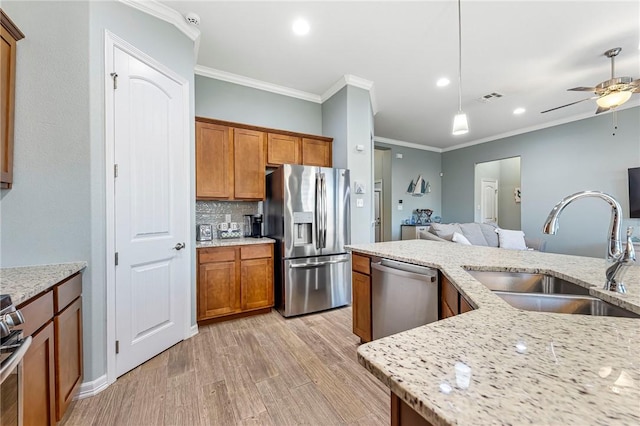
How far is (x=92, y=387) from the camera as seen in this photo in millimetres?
1700

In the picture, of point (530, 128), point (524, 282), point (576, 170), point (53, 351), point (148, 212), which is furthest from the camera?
point (530, 128)

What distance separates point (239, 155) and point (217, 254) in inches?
47.5

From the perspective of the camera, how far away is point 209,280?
2738 millimetres

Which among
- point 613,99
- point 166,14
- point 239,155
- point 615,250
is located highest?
point 166,14

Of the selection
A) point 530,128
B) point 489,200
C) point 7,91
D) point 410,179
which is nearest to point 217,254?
point 7,91

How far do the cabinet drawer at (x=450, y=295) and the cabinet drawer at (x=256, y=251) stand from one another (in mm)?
2010

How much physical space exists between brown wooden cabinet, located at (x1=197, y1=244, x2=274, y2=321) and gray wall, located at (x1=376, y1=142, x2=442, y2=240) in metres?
3.98

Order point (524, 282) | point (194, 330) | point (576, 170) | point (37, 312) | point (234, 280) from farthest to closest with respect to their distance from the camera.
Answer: point (576, 170), point (234, 280), point (194, 330), point (524, 282), point (37, 312)

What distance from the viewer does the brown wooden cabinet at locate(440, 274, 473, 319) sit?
1206mm

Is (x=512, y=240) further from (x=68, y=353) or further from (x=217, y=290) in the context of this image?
(x=68, y=353)

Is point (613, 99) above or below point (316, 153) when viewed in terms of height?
above

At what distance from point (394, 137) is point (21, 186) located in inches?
236

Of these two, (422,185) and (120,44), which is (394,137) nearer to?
(422,185)

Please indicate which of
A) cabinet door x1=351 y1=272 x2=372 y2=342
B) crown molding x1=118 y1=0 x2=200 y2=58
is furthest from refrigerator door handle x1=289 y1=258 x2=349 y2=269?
crown molding x1=118 y1=0 x2=200 y2=58
